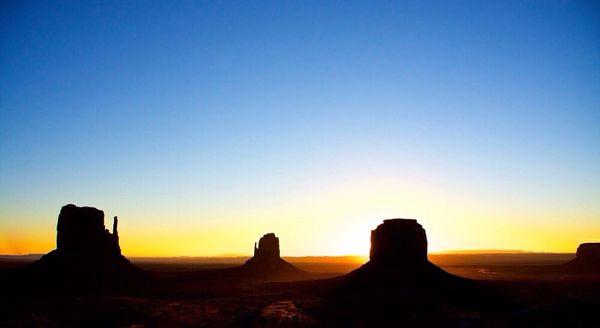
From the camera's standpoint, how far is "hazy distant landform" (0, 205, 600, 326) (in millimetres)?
34156

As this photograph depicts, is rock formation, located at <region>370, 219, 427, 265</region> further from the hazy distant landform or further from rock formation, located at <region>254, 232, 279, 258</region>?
rock formation, located at <region>254, 232, 279, 258</region>

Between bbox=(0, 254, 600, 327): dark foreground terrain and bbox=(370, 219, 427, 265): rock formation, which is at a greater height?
bbox=(370, 219, 427, 265): rock formation

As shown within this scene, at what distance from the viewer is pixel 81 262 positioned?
182 ft

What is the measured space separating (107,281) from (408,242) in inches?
1372

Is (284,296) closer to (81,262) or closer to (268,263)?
(81,262)

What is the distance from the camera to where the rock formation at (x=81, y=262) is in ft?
168

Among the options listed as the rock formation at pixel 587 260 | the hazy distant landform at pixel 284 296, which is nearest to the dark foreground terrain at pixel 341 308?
the hazy distant landform at pixel 284 296

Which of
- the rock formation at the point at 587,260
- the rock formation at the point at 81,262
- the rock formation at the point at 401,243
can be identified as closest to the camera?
the rock formation at the point at 81,262

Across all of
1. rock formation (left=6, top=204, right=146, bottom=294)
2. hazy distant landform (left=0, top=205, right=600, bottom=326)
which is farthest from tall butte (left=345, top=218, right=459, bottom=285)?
rock formation (left=6, top=204, right=146, bottom=294)

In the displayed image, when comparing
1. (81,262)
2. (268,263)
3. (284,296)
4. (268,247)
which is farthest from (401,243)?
(268,247)

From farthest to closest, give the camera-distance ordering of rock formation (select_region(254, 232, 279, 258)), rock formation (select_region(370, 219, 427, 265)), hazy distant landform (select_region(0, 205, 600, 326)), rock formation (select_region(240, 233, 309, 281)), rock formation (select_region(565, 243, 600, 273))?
rock formation (select_region(254, 232, 279, 258))
rock formation (select_region(240, 233, 309, 281))
rock formation (select_region(565, 243, 600, 273))
rock formation (select_region(370, 219, 427, 265))
hazy distant landform (select_region(0, 205, 600, 326))

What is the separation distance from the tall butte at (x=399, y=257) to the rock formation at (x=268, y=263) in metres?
40.0

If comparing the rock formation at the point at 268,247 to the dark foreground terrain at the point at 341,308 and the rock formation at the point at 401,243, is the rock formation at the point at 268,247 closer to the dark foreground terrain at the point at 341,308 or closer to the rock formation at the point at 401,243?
the rock formation at the point at 401,243

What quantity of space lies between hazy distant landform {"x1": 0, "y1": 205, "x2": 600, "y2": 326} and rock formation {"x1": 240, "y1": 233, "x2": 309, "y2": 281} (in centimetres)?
3148
